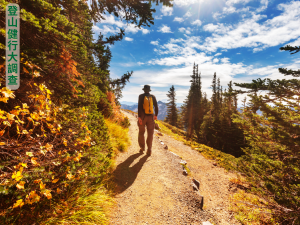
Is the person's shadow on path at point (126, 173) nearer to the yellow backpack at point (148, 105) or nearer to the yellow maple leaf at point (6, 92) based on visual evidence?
the yellow backpack at point (148, 105)

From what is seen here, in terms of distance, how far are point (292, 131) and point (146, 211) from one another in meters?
4.57

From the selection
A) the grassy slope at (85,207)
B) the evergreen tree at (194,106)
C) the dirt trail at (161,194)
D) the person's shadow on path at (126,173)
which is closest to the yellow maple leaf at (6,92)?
the grassy slope at (85,207)

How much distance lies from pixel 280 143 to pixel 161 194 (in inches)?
156

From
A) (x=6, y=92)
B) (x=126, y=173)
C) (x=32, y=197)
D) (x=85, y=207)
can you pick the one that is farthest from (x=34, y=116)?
(x=126, y=173)

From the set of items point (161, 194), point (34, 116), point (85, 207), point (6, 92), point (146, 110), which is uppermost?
point (6, 92)

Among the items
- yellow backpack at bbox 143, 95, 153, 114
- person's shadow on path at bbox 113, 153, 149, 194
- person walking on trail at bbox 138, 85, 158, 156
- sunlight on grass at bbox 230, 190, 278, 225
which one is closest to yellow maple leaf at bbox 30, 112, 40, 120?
person's shadow on path at bbox 113, 153, 149, 194

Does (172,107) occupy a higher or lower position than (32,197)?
higher

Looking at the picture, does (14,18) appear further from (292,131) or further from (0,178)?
(292,131)

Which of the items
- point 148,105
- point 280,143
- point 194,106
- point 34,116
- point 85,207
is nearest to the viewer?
point 34,116

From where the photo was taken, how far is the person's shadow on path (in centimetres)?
394

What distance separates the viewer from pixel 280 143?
362 centimetres

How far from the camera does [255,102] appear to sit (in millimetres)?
3795

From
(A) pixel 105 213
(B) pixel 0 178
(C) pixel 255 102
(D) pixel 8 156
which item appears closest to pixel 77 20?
(D) pixel 8 156

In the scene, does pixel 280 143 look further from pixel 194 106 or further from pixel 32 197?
pixel 194 106
